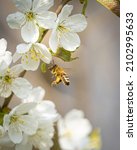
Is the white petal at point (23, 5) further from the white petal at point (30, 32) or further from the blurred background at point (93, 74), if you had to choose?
the blurred background at point (93, 74)

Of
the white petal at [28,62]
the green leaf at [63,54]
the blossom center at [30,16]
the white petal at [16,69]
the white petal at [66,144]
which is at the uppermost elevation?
the blossom center at [30,16]

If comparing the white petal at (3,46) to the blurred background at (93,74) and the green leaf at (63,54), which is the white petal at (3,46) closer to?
the green leaf at (63,54)

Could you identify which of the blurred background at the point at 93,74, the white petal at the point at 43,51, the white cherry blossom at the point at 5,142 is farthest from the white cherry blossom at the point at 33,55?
the blurred background at the point at 93,74

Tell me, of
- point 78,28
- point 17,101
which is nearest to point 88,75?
point 17,101

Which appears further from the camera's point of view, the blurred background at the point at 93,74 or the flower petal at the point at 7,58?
the blurred background at the point at 93,74

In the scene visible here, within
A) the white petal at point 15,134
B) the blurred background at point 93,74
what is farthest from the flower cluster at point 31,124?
the blurred background at point 93,74

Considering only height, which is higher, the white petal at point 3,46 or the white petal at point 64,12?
the white petal at point 64,12
